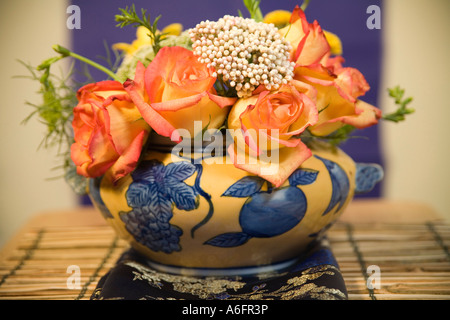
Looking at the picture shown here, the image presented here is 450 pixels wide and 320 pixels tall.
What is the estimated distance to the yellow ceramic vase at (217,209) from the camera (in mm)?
469

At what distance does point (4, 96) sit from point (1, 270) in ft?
3.36

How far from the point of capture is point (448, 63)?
5.06ft

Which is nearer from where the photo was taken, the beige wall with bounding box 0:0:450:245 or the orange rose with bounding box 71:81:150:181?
the orange rose with bounding box 71:81:150:181

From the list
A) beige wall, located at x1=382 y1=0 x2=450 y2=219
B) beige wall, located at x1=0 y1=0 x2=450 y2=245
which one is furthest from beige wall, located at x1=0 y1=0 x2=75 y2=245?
beige wall, located at x1=382 y1=0 x2=450 y2=219

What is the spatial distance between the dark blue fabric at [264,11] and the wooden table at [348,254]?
65cm

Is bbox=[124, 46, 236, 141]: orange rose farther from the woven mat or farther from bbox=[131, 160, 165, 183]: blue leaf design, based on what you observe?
the woven mat

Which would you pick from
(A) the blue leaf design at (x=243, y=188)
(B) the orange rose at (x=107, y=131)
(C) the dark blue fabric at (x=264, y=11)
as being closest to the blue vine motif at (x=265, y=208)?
(A) the blue leaf design at (x=243, y=188)

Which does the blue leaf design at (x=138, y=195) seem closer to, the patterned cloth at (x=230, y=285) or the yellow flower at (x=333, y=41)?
the patterned cloth at (x=230, y=285)

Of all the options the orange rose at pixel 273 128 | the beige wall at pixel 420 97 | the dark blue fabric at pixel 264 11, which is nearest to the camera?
the orange rose at pixel 273 128

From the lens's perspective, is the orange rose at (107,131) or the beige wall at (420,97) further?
the beige wall at (420,97)

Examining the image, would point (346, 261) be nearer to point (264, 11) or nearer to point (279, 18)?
point (279, 18)

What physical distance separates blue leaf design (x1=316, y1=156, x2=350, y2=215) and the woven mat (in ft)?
0.33

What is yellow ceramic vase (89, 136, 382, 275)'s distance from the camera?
0.47m
